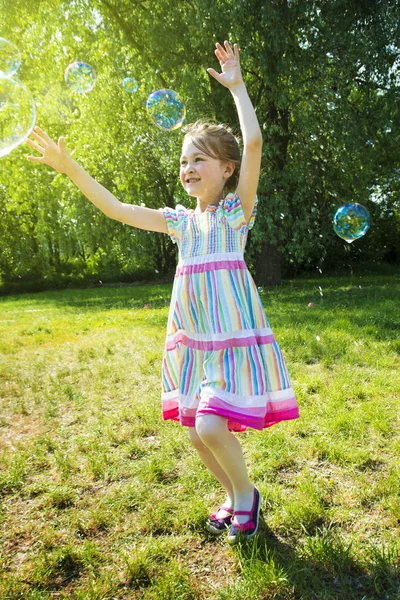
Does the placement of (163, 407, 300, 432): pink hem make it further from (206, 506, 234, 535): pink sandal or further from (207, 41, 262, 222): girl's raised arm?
(207, 41, 262, 222): girl's raised arm

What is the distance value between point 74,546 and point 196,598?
26.1 inches

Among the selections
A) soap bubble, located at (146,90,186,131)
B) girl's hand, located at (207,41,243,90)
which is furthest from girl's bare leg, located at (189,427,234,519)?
soap bubble, located at (146,90,186,131)

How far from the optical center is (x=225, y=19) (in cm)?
949

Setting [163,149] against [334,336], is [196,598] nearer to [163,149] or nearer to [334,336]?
[334,336]

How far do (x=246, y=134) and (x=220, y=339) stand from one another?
950mm

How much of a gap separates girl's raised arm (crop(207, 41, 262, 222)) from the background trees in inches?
288

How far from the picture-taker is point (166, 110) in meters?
4.68

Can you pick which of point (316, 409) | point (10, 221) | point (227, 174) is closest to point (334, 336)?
point (316, 409)

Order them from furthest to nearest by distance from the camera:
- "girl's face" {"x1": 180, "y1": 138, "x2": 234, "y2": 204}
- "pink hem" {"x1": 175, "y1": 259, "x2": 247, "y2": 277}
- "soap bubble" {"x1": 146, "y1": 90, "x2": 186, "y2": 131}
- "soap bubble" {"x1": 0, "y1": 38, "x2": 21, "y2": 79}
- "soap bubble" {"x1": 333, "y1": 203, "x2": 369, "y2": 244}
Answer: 1. "soap bubble" {"x1": 333, "y1": 203, "x2": 369, "y2": 244}
2. "soap bubble" {"x1": 146, "y1": 90, "x2": 186, "y2": 131}
3. "soap bubble" {"x1": 0, "y1": 38, "x2": 21, "y2": 79}
4. "girl's face" {"x1": 180, "y1": 138, "x2": 234, "y2": 204}
5. "pink hem" {"x1": 175, "y1": 259, "x2": 247, "y2": 277}

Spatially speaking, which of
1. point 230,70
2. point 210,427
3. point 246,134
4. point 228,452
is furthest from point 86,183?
point 228,452

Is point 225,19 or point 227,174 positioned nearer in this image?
point 227,174

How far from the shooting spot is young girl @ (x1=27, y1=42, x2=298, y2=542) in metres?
2.17

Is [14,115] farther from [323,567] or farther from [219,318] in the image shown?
[323,567]

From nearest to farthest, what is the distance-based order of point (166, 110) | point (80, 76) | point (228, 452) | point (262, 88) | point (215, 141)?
point (228, 452) → point (215, 141) → point (166, 110) → point (80, 76) → point (262, 88)
